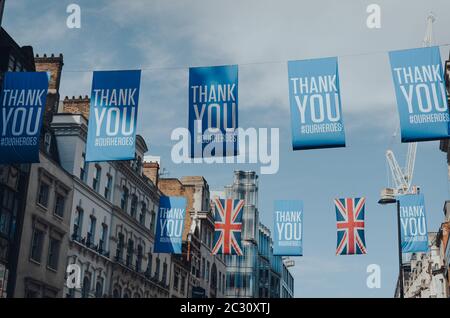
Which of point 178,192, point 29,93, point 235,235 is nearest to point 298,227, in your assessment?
point 235,235

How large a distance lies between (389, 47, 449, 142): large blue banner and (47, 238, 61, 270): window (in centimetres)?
2248

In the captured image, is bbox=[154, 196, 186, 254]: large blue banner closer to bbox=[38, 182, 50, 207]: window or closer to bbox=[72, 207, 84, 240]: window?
bbox=[38, 182, 50, 207]: window

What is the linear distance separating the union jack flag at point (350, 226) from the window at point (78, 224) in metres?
16.2

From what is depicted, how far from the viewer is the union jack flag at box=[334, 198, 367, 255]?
2677 cm

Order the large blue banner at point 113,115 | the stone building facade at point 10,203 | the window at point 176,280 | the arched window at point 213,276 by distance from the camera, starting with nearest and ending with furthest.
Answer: the large blue banner at point 113,115 < the stone building facade at point 10,203 < the window at point 176,280 < the arched window at point 213,276

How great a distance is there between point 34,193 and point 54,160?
3065mm

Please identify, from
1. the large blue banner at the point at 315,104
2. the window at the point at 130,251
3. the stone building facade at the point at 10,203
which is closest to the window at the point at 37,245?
the stone building facade at the point at 10,203

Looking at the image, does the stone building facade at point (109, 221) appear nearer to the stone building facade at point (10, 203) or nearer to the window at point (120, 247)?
the window at point (120, 247)

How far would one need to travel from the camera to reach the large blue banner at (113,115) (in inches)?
758

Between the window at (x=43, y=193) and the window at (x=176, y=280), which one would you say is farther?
the window at (x=176, y=280)

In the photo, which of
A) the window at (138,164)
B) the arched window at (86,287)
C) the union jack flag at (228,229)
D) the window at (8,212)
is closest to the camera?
the window at (8,212)

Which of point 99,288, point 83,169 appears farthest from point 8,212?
point 99,288

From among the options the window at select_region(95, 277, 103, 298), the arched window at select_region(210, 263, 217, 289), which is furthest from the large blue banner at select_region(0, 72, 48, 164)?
the arched window at select_region(210, 263, 217, 289)

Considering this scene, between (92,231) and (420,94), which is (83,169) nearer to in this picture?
(92,231)
